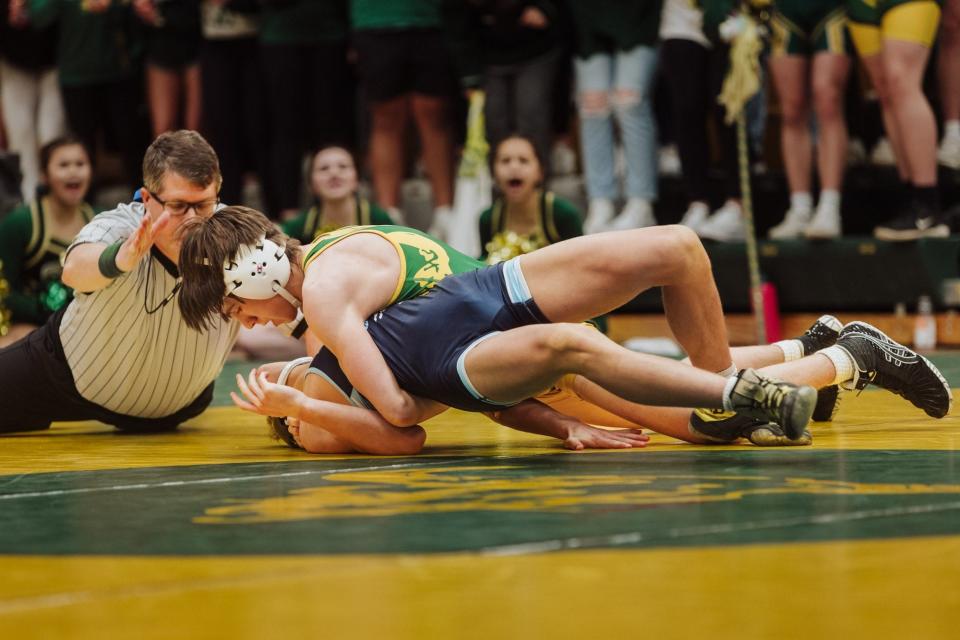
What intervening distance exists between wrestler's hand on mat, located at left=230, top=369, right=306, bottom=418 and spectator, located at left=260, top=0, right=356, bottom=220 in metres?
4.65

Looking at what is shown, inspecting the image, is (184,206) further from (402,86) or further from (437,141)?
(437,141)

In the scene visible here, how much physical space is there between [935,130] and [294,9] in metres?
3.55

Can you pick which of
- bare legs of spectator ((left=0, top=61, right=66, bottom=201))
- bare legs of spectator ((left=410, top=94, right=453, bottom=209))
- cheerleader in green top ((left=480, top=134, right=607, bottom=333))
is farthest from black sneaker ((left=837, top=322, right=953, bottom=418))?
bare legs of spectator ((left=0, top=61, right=66, bottom=201))

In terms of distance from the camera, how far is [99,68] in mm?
9336

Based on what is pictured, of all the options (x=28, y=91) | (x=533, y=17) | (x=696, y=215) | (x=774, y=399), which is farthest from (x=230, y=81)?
(x=774, y=399)

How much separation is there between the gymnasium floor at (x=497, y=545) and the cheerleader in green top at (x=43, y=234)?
10.0ft

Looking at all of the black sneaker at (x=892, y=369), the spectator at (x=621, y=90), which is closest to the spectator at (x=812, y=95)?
the spectator at (x=621, y=90)

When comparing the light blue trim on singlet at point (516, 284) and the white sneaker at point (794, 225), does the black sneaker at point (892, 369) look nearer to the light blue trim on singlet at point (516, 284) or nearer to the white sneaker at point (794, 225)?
the light blue trim on singlet at point (516, 284)

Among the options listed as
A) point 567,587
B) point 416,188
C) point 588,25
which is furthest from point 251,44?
point 567,587

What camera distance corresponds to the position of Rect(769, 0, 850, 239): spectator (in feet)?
24.6

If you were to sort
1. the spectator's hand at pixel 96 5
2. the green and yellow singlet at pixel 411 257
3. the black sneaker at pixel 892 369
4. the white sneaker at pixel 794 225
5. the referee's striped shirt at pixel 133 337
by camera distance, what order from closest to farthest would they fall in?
1. the green and yellow singlet at pixel 411 257
2. the black sneaker at pixel 892 369
3. the referee's striped shirt at pixel 133 337
4. the white sneaker at pixel 794 225
5. the spectator's hand at pixel 96 5

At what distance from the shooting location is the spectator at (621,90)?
26.7ft

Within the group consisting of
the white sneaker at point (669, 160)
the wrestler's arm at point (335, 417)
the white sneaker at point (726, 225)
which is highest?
the white sneaker at point (669, 160)

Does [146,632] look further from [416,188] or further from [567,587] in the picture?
[416,188]
